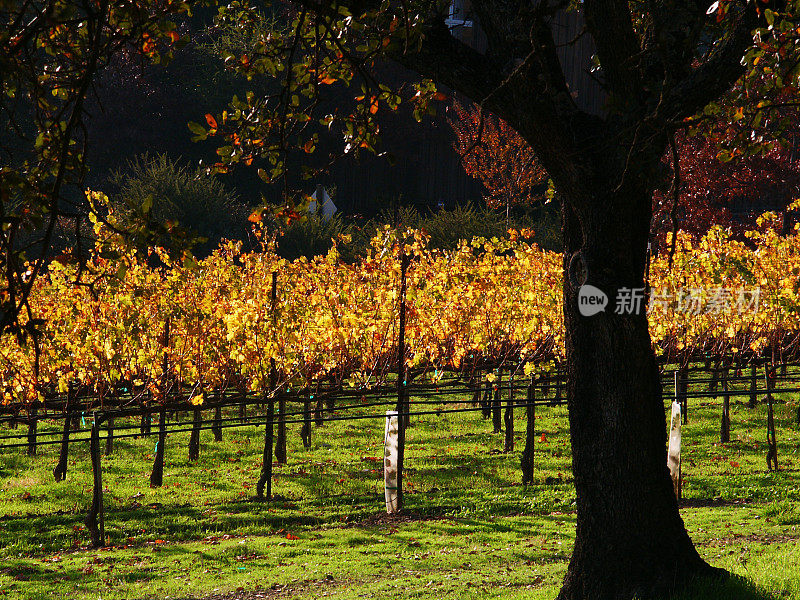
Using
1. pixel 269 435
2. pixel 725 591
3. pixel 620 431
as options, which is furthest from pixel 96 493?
pixel 725 591

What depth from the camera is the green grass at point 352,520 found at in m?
8.09

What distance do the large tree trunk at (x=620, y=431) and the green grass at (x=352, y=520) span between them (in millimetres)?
451

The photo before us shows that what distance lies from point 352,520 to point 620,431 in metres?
6.15

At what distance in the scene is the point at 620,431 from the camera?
18.5 feet

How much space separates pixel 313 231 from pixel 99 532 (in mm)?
17411

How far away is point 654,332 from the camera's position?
13.9 metres

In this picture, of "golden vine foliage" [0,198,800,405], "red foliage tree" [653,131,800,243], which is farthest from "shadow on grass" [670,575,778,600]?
"red foliage tree" [653,131,800,243]

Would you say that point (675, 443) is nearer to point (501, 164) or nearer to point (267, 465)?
point (267, 465)

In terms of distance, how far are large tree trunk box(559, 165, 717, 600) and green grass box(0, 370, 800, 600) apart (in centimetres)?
45

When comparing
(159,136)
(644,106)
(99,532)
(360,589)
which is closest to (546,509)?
(360,589)

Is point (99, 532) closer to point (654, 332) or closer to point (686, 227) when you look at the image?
point (654, 332)

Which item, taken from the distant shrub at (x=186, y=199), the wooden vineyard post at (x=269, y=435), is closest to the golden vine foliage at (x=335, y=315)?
the wooden vineyard post at (x=269, y=435)

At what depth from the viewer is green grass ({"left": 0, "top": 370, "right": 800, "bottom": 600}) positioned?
8.09 meters

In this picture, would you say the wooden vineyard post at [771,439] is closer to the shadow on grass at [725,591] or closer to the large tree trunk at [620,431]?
the shadow on grass at [725,591]
